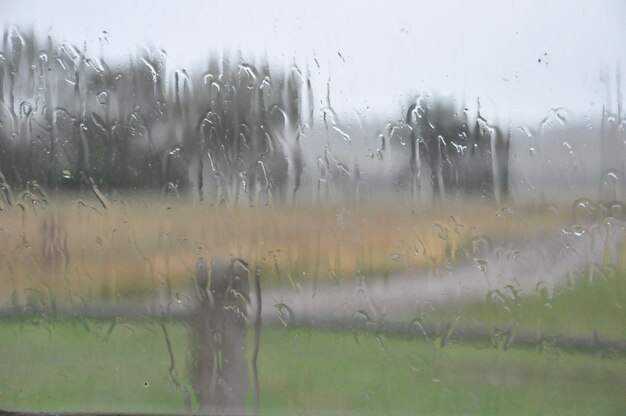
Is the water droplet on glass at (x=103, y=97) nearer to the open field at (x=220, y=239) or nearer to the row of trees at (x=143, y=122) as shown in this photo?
the row of trees at (x=143, y=122)

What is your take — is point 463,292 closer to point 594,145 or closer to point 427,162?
point 427,162

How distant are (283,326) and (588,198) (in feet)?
5.97

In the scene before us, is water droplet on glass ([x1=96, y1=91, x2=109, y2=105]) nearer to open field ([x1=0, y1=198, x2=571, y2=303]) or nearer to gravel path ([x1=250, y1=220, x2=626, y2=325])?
open field ([x1=0, y1=198, x2=571, y2=303])

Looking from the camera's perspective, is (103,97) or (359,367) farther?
(103,97)

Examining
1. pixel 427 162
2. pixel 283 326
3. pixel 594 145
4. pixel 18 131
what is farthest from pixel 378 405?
pixel 18 131

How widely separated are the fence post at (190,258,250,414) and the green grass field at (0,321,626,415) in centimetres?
10

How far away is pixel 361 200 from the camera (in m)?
3.69

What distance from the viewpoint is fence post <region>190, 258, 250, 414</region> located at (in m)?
3.79

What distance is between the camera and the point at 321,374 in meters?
3.77

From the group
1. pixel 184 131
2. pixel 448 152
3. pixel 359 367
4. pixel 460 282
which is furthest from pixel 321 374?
pixel 184 131

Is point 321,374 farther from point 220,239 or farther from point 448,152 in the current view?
point 448,152

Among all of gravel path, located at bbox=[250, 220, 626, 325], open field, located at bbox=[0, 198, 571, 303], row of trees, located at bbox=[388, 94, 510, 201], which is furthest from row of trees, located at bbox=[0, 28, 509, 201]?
gravel path, located at bbox=[250, 220, 626, 325]

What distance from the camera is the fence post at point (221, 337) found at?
3789 millimetres

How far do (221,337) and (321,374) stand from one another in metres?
0.61
